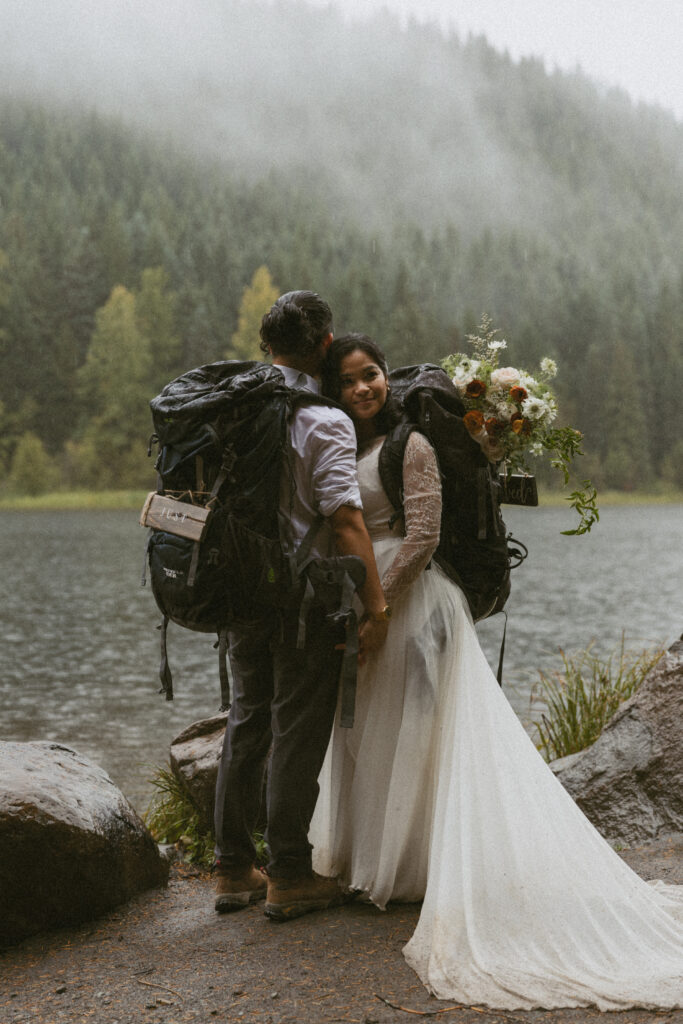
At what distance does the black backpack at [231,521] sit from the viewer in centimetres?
338

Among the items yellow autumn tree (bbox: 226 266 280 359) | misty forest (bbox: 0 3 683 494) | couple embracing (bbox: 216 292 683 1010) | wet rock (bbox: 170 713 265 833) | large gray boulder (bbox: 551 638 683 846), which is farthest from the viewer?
misty forest (bbox: 0 3 683 494)

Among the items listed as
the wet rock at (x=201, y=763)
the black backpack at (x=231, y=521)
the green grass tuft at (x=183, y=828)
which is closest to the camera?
the black backpack at (x=231, y=521)

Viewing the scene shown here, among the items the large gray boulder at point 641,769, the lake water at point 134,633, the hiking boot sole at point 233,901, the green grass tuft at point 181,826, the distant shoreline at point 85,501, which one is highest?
the large gray boulder at point 641,769

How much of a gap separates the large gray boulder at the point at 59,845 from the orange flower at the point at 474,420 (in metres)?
2.04

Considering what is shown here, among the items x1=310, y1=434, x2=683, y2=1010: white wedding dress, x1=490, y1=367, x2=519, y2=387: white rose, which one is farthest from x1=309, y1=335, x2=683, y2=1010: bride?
x1=490, y1=367, x2=519, y2=387: white rose

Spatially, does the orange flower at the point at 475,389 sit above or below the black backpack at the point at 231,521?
above

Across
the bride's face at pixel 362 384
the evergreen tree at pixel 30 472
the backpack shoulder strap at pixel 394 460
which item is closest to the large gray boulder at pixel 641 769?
the backpack shoulder strap at pixel 394 460

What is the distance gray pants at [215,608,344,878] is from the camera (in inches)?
138

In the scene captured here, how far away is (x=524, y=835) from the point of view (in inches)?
130

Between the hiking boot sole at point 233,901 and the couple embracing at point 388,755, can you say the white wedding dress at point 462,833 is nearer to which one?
the couple embracing at point 388,755

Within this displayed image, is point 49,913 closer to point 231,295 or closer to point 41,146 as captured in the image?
point 231,295

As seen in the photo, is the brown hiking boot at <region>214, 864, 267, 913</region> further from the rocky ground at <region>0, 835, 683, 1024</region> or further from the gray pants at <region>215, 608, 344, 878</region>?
the gray pants at <region>215, 608, 344, 878</region>

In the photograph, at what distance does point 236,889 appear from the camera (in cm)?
384

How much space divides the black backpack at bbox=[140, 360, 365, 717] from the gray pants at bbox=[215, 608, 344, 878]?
0.10 m
